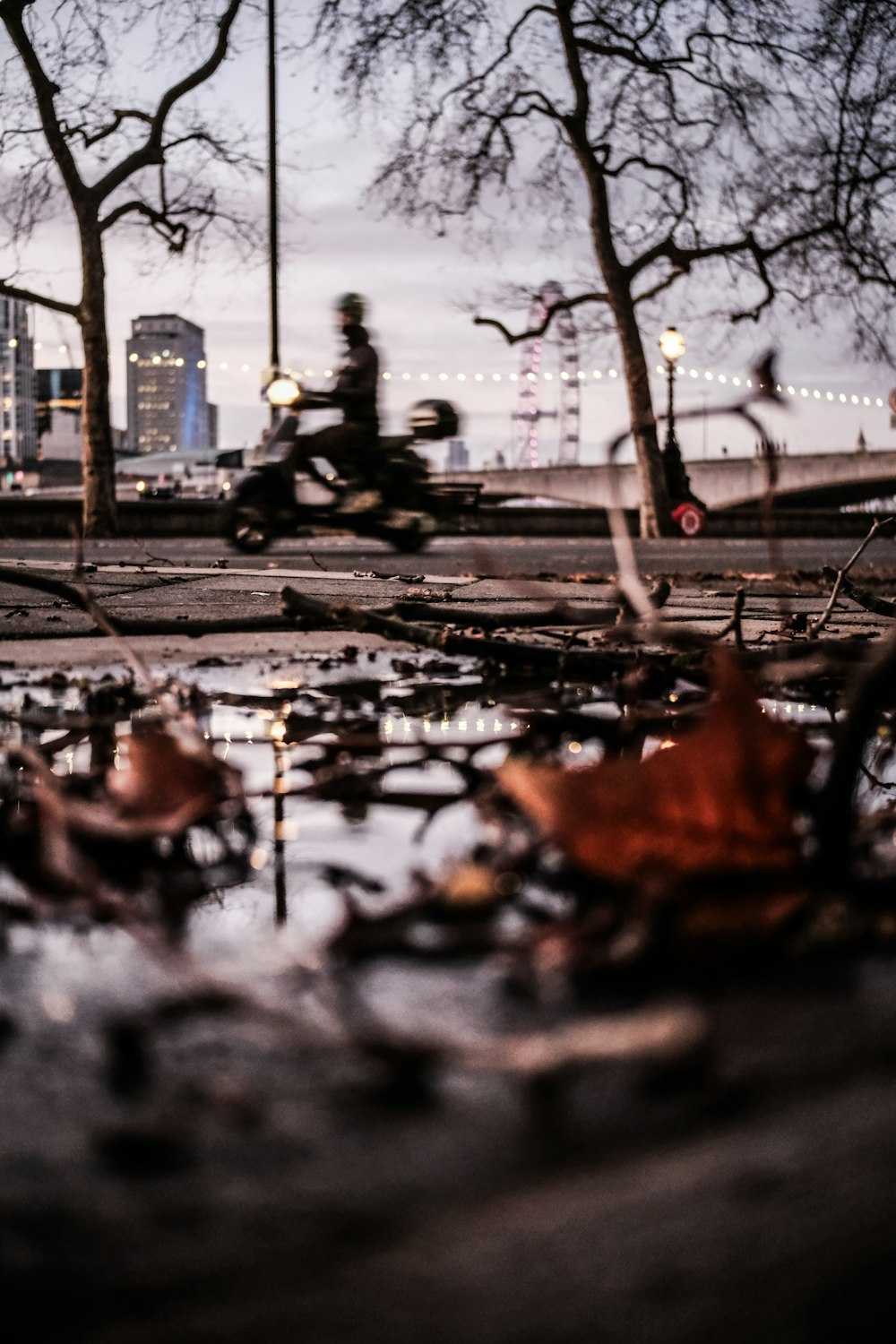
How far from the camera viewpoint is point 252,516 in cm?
1418

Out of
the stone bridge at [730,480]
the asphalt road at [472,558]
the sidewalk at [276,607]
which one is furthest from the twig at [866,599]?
the stone bridge at [730,480]

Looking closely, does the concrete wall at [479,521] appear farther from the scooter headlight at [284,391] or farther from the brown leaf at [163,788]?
the brown leaf at [163,788]

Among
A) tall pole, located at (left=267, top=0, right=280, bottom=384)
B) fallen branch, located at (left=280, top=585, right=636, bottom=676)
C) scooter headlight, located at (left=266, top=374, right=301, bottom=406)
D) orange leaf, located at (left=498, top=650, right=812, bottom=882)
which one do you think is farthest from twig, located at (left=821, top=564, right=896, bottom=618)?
tall pole, located at (left=267, top=0, right=280, bottom=384)

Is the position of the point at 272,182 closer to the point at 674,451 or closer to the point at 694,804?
the point at 674,451

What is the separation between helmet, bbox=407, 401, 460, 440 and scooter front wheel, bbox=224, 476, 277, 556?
5.03 feet

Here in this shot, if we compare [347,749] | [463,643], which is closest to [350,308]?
[463,643]

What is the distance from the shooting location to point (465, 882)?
1391 millimetres

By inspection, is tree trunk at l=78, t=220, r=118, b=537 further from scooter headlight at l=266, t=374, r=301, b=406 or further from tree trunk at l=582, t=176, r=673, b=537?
scooter headlight at l=266, t=374, r=301, b=406

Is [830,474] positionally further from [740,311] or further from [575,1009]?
[575,1009]

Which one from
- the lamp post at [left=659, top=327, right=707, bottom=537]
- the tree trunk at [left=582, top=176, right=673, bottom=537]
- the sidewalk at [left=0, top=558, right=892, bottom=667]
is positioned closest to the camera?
the sidewalk at [left=0, top=558, right=892, bottom=667]

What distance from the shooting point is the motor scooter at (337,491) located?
14062mm

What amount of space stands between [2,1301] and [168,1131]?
187 mm

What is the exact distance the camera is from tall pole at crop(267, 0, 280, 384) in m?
27.8

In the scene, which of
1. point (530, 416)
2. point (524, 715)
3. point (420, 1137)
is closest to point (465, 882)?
point (420, 1137)
